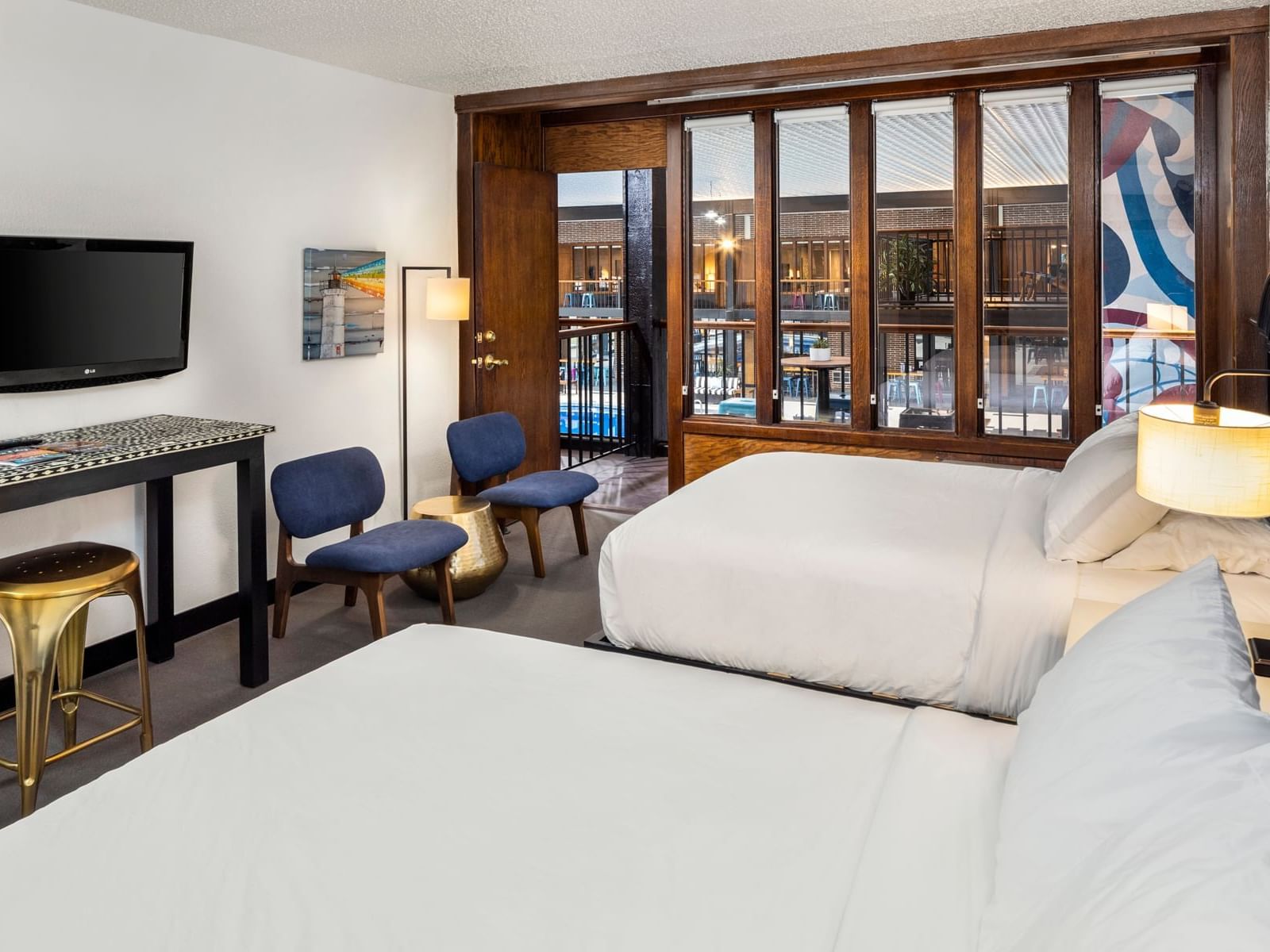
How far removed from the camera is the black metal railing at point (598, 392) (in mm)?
7852

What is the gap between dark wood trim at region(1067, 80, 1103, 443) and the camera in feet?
15.9

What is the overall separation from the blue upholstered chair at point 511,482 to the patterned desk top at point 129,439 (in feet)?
4.57

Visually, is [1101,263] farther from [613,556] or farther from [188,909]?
[188,909]

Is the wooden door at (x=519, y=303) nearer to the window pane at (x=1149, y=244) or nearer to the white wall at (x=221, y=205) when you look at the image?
the white wall at (x=221, y=205)

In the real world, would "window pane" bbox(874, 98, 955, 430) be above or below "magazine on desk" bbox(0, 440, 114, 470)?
above

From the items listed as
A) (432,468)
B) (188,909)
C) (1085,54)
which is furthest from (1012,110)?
(188,909)

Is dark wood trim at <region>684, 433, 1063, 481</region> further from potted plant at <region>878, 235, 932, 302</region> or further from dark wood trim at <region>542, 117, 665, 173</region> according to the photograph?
dark wood trim at <region>542, 117, 665, 173</region>

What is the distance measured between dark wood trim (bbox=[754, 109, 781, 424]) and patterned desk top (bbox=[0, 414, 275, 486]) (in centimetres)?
292

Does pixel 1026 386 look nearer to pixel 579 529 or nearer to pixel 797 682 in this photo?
pixel 579 529

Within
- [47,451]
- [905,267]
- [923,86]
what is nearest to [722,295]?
[905,267]

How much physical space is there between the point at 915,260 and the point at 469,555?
278 cm

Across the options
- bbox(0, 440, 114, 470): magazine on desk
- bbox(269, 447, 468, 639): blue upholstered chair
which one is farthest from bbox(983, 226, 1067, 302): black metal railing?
bbox(0, 440, 114, 470): magazine on desk

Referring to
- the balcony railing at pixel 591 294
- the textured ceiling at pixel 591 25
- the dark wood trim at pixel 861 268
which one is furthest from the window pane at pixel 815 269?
the balcony railing at pixel 591 294

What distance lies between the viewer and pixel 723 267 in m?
5.77
